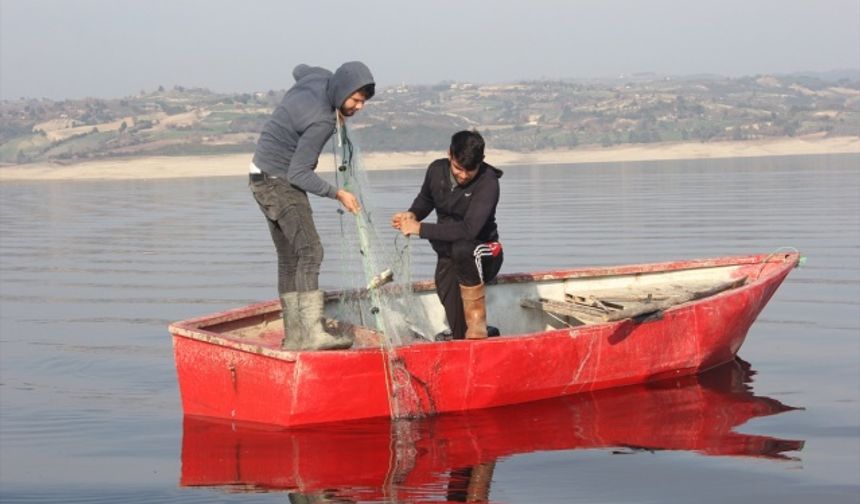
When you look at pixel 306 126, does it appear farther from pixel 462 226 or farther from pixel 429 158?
pixel 429 158

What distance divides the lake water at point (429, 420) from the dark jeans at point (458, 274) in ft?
2.78

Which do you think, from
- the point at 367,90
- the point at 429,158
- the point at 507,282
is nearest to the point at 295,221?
the point at 367,90

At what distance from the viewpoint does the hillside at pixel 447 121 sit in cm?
7862

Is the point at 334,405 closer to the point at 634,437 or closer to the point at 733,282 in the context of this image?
Answer: the point at 634,437

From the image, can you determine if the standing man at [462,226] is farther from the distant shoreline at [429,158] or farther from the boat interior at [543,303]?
the distant shoreline at [429,158]

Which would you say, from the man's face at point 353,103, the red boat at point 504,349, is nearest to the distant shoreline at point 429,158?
the red boat at point 504,349

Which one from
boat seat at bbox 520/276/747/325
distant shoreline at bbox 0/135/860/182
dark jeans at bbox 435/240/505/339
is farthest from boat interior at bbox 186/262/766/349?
distant shoreline at bbox 0/135/860/182

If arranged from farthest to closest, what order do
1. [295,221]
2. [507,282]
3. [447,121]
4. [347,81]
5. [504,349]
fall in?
[447,121]
[507,282]
[504,349]
[295,221]
[347,81]

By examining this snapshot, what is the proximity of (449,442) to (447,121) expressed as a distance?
301ft

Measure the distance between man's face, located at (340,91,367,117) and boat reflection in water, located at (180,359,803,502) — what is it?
2.08 meters

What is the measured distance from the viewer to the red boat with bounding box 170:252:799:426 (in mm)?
8664

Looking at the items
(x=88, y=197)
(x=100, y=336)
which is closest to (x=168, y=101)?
(x=88, y=197)

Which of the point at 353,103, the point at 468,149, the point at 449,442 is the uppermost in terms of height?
the point at 353,103

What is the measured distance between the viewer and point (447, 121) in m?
99.5
